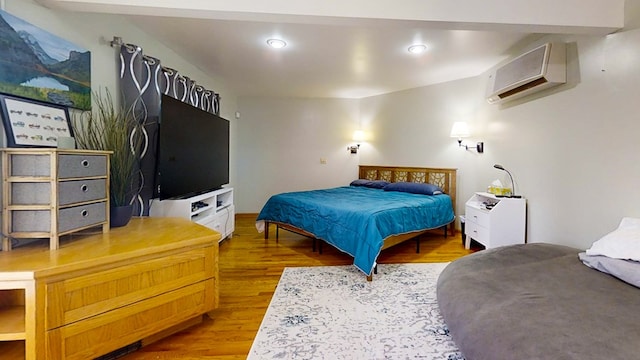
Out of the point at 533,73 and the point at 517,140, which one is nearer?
the point at 533,73

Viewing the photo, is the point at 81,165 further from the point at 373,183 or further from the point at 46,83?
the point at 373,183

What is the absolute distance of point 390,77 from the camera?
432cm

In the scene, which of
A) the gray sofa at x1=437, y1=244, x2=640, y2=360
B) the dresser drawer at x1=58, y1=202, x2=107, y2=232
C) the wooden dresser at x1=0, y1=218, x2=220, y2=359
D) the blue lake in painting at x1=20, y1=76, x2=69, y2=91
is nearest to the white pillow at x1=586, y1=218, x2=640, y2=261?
the gray sofa at x1=437, y1=244, x2=640, y2=360

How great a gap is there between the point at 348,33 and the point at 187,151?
210 cm

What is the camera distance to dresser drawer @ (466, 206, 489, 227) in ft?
10.6

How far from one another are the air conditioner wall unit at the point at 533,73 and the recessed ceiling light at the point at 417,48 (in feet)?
3.07

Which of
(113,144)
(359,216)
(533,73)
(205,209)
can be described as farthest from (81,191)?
(533,73)

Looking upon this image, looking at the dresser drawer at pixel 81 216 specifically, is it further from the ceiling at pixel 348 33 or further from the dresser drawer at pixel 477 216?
the dresser drawer at pixel 477 216

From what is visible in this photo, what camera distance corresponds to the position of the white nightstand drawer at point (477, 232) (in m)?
3.23

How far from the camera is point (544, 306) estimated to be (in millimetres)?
1349

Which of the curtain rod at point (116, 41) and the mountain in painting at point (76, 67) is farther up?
the curtain rod at point (116, 41)

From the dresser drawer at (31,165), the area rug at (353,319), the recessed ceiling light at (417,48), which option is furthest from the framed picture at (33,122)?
the recessed ceiling light at (417,48)

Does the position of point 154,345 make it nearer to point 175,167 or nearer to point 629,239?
point 175,167

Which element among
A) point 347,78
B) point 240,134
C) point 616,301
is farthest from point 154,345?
point 240,134
